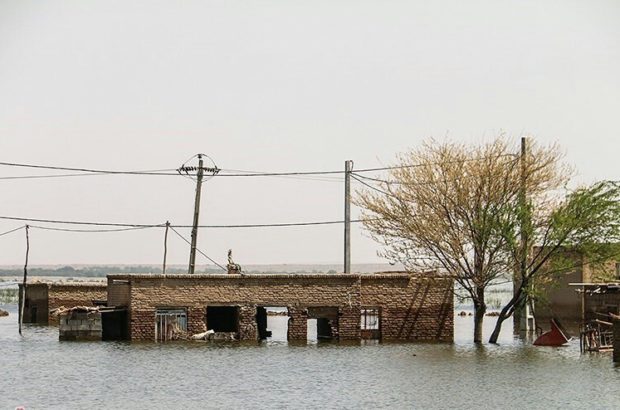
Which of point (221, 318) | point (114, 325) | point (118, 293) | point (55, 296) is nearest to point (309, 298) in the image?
point (221, 318)

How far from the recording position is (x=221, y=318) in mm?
69625

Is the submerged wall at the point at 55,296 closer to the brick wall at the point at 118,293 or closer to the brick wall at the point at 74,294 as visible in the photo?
the brick wall at the point at 74,294

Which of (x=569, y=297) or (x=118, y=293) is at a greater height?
(x=569, y=297)

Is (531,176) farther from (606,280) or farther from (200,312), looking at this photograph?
(200,312)

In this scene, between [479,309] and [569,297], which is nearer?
[479,309]

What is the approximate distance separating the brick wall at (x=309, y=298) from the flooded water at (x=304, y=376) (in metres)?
1.39

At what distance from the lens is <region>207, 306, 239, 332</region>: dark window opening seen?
227 ft

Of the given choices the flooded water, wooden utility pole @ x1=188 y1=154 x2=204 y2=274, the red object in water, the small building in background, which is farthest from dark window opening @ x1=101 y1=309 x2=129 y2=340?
the small building in background

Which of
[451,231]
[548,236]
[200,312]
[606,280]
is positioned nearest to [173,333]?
[200,312]

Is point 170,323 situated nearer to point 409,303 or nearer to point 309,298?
point 309,298

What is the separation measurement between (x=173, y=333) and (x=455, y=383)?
2031 cm

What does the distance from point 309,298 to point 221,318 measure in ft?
28.0

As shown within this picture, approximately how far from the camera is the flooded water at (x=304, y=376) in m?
41.6

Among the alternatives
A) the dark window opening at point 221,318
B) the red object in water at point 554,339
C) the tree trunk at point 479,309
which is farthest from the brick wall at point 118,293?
the red object in water at point 554,339
